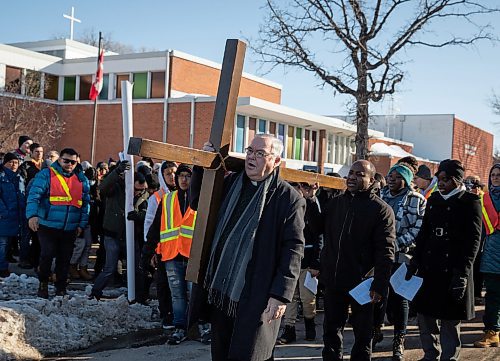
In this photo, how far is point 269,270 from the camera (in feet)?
12.9

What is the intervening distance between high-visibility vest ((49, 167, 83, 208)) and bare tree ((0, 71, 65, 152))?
1802 centimetres

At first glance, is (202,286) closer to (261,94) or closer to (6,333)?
(6,333)

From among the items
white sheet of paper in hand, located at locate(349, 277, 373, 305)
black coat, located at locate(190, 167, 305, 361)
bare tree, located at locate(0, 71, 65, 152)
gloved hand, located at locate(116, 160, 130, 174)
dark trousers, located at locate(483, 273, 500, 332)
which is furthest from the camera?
bare tree, located at locate(0, 71, 65, 152)

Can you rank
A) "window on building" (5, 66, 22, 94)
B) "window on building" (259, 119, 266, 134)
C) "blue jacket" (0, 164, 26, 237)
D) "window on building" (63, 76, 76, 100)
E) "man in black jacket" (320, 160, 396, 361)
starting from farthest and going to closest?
"window on building" (63, 76, 76, 100) → "window on building" (259, 119, 266, 134) → "window on building" (5, 66, 22, 94) → "blue jacket" (0, 164, 26, 237) → "man in black jacket" (320, 160, 396, 361)

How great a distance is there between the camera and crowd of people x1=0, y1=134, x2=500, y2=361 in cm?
399

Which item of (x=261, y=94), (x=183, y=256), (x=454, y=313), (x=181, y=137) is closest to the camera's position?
(x=454, y=313)

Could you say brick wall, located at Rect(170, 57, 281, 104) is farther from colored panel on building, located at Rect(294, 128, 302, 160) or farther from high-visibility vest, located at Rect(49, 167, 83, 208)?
high-visibility vest, located at Rect(49, 167, 83, 208)

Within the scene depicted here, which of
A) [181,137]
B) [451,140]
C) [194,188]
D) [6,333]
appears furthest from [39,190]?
[451,140]

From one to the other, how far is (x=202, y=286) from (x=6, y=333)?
3.00 meters

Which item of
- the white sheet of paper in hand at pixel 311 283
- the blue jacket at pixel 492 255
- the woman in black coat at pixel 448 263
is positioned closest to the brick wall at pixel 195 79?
the blue jacket at pixel 492 255

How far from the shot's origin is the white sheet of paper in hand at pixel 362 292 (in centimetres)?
520

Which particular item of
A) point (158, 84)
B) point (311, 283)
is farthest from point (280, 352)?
point (158, 84)

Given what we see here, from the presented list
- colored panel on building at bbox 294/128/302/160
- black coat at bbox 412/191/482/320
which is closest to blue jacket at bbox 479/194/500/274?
black coat at bbox 412/191/482/320

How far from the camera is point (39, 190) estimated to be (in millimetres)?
8039
